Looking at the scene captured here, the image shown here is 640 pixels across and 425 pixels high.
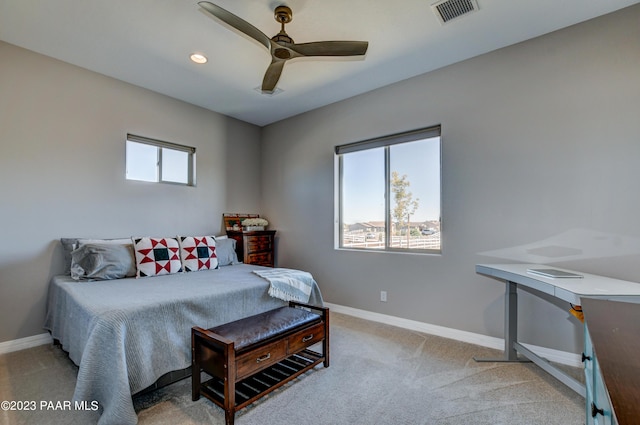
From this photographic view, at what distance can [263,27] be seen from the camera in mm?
2492

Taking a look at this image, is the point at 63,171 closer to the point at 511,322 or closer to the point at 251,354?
the point at 251,354

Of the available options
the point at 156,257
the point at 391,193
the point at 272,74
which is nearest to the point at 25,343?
the point at 156,257

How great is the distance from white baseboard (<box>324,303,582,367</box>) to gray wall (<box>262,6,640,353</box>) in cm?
6

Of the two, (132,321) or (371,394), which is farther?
(371,394)

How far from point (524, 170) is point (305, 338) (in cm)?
238

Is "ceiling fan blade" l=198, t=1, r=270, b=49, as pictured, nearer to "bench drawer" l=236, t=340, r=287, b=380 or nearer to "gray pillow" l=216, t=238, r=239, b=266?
"bench drawer" l=236, t=340, r=287, b=380

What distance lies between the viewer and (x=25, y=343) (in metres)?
2.80

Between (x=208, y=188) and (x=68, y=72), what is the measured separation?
6.23 ft

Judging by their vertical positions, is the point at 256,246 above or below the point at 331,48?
below

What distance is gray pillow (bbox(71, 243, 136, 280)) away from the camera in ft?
8.82

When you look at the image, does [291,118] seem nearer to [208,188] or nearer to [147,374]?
[208,188]

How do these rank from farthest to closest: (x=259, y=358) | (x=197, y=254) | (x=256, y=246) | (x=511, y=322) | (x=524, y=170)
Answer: (x=256, y=246) < (x=197, y=254) < (x=524, y=170) < (x=511, y=322) < (x=259, y=358)

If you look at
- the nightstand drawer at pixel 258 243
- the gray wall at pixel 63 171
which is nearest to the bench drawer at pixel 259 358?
Result: the nightstand drawer at pixel 258 243

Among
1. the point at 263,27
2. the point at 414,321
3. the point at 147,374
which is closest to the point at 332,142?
the point at 263,27
